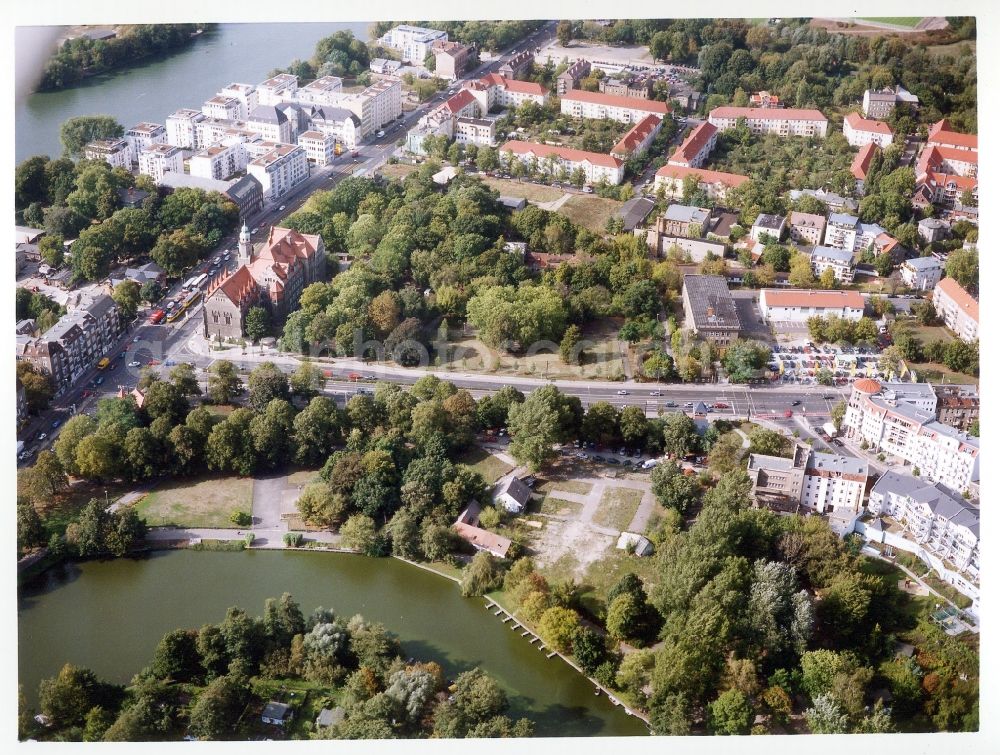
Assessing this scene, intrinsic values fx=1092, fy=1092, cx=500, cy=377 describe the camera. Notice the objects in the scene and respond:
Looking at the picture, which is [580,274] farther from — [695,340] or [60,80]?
[60,80]

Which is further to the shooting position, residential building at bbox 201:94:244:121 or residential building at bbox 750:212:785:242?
residential building at bbox 201:94:244:121

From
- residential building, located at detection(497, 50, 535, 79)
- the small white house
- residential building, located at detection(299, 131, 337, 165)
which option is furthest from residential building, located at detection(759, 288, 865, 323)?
residential building, located at detection(497, 50, 535, 79)

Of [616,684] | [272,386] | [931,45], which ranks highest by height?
[931,45]

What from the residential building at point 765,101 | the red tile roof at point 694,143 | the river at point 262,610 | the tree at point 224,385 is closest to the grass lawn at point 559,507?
the river at point 262,610

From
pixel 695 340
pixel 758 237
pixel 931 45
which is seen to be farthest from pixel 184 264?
pixel 931 45

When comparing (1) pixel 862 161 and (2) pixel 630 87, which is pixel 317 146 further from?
(1) pixel 862 161

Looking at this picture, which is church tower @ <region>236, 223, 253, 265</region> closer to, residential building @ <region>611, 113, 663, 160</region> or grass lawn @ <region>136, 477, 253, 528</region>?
grass lawn @ <region>136, 477, 253, 528</region>
